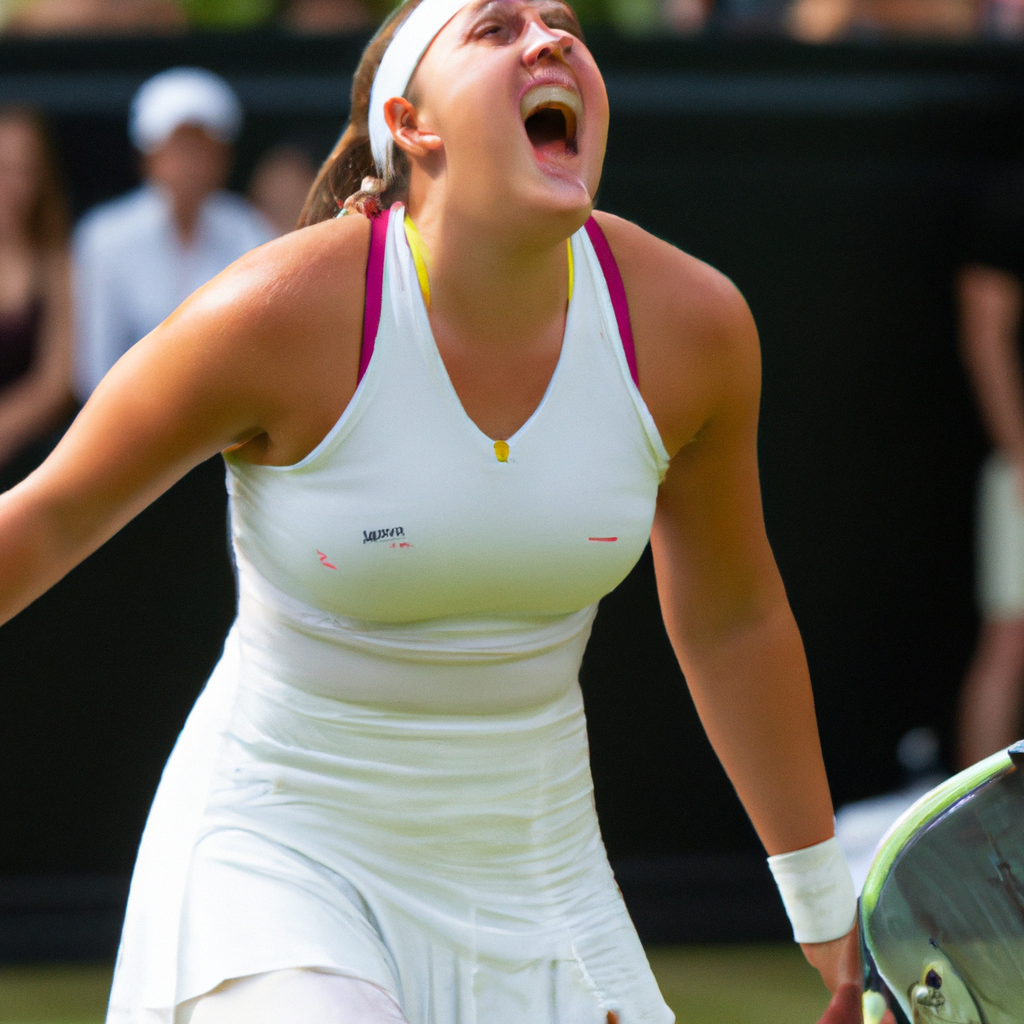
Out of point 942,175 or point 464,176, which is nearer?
point 464,176

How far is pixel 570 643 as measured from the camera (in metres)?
1.87

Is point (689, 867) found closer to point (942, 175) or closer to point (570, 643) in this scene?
point (942, 175)

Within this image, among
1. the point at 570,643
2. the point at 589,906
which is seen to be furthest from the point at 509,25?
the point at 589,906

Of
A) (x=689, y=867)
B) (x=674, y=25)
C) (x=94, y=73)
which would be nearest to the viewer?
(x=94, y=73)

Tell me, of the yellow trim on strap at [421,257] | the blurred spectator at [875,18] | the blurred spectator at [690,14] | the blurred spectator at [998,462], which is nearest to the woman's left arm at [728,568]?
the yellow trim on strap at [421,257]

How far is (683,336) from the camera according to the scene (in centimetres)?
181

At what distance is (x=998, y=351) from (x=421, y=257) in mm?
2997

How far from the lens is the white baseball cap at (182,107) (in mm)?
4129

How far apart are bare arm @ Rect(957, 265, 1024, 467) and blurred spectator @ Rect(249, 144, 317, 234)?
6.03 feet

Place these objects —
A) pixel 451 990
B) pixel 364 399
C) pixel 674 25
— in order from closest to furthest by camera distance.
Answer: pixel 364 399 < pixel 451 990 < pixel 674 25

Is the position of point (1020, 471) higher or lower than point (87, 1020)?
higher

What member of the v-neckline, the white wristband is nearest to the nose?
the v-neckline

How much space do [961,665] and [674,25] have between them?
234 cm

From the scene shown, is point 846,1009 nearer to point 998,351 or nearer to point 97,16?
point 998,351
